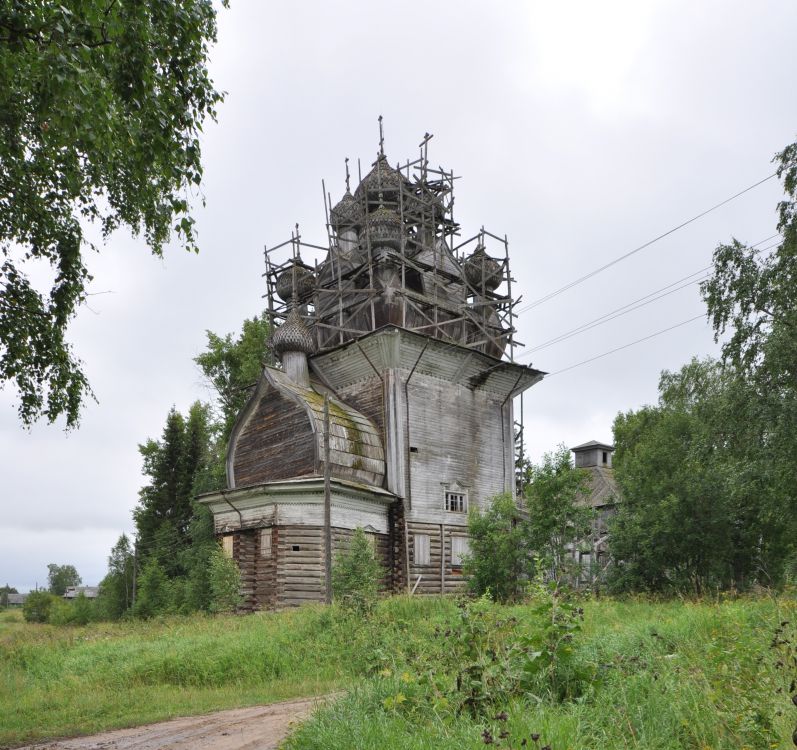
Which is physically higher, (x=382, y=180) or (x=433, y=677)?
(x=382, y=180)

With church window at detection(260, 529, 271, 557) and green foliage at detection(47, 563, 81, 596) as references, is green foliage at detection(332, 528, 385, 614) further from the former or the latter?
green foliage at detection(47, 563, 81, 596)

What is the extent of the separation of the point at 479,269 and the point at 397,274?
5982 millimetres

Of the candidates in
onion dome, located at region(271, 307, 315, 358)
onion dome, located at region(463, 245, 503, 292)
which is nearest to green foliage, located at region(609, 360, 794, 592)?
onion dome, located at region(463, 245, 503, 292)

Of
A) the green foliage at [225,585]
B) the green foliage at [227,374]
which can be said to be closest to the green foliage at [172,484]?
the green foliage at [227,374]

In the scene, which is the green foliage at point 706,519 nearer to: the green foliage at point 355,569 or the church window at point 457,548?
the church window at point 457,548

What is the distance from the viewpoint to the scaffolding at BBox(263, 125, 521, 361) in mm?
30312

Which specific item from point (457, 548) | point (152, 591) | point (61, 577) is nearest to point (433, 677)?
point (457, 548)

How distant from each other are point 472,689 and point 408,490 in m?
20.2

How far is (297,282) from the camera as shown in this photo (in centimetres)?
3525

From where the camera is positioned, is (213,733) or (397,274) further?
(397,274)

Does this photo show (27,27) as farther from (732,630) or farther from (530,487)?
(530,487)

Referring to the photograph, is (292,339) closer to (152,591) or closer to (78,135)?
(152,591)

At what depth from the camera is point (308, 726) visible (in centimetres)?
653

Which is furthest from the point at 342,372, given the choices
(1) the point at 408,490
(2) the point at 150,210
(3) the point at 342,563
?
(2) the point at 150,210
